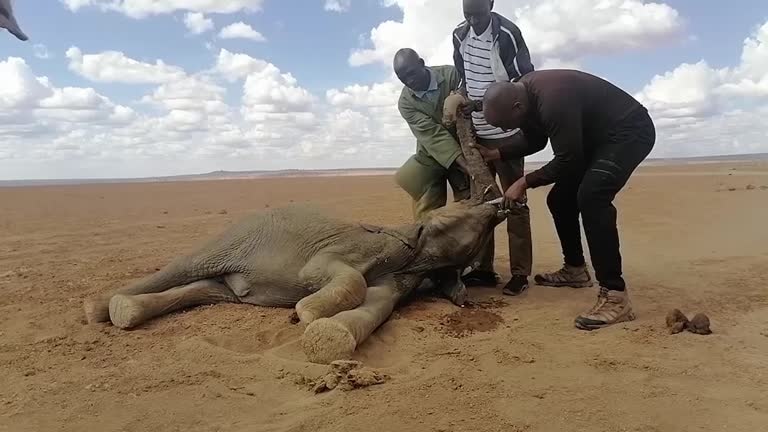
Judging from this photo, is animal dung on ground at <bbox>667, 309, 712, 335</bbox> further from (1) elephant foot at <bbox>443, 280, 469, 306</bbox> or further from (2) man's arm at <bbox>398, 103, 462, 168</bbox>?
(2) man's arm at <bbox>398, 103, 462, 168</bbox>

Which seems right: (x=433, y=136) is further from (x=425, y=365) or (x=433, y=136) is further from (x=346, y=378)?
(x=346, y=378)

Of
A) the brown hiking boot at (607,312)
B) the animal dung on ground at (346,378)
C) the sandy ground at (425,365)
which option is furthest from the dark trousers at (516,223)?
the animal dung on ground at (346,378)

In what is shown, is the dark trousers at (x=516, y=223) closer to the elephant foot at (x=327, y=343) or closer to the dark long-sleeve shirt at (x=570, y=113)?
the dark long-sleeve shirt at (x=570, y=113)

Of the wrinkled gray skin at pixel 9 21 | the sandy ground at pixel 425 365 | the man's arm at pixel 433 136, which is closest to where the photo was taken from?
the wrinkled gray skin at pixel 9 21

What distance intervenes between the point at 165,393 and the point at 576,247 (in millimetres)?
3797

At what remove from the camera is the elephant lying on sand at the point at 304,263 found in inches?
187

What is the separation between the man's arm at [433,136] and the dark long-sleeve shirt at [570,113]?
874 millimetres

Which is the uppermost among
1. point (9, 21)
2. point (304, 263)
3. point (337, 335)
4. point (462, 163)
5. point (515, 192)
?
point (9, 21)

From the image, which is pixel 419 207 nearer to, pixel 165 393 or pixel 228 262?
pixel 228 262

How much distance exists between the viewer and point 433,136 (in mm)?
5621

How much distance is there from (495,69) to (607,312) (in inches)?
87.3

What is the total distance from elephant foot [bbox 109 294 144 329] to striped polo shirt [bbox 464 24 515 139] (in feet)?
10.4

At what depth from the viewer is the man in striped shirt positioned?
17.5 ft

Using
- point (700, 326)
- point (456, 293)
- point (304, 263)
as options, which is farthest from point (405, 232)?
point (700, 326)
